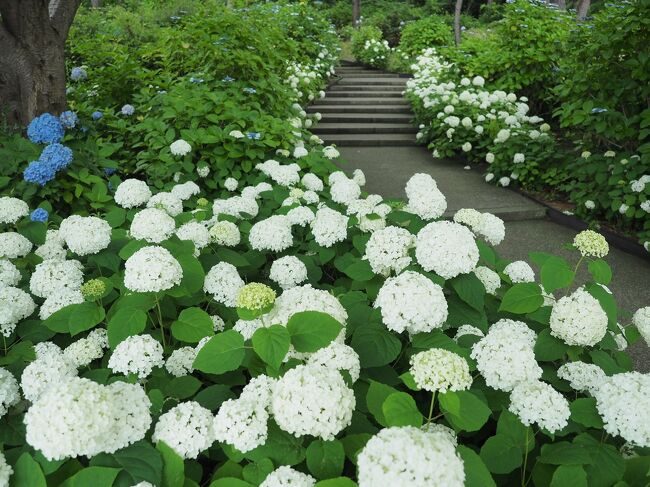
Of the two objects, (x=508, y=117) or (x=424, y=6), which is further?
(x=424, y=6)

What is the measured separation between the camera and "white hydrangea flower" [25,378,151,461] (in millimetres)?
1040

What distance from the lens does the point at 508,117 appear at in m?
6.82

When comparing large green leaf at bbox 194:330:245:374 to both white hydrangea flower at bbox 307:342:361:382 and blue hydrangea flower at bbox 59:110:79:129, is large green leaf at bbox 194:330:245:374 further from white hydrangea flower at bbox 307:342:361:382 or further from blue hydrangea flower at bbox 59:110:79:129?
blue hydrangea flower at bbox 59:110:79:129

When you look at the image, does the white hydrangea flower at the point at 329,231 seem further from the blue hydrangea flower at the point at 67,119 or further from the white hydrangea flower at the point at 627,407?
the blue hydrangea flower at the point at 67,119

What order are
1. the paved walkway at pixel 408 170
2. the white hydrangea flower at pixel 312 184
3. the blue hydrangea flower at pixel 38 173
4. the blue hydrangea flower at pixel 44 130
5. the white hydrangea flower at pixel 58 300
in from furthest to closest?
the paved walkway at pixel 408 170 < the blue hydrangea flower at pixel 44 130 < the white hydrangea flower at pixel 312 184 < the blue hydrangea flower at pixel 38 173 < the white hydrangea flower at pixel 58 300

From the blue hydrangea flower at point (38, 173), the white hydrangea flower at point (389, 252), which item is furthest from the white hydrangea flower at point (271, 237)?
the blue hydrangea flower at point (38, 173)

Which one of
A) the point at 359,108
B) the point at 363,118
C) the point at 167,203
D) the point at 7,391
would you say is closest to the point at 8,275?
the point at 7,391

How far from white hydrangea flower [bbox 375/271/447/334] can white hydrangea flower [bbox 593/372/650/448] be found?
0.47 meters

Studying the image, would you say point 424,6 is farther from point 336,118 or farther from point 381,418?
point 381,418

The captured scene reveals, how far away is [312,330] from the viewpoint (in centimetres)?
130

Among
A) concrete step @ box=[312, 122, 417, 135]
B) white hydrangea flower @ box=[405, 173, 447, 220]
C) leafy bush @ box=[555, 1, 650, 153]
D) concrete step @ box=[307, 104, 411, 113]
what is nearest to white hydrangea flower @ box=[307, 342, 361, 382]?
white hydrangea flower @ box=[405, 173, 447, 220]

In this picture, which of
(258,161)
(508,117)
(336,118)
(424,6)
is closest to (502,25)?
(508,117)

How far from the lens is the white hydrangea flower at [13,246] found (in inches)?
81.3

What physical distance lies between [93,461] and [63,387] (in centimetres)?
22
